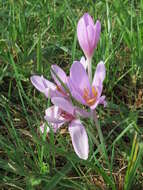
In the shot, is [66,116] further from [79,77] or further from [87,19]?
[87,19]

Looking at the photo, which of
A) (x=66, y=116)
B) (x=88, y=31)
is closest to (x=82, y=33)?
(x=88, y=31)

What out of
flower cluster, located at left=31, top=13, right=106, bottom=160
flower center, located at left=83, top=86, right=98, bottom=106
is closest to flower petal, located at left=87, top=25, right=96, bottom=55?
flower cluster, located at left=31, top=13, right=106, bottom=160

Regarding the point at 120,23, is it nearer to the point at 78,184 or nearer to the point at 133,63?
the point at 133,63

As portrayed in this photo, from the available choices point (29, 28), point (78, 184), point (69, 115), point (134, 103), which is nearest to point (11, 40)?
point (29, 28)

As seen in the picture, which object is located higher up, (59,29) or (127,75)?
(59,29)

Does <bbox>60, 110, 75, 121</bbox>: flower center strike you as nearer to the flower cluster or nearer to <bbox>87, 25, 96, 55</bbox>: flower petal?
the flower cluster

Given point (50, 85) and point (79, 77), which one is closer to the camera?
point (79, 77)

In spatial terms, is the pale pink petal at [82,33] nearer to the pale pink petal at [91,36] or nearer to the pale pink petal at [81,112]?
the pale pink petal at [91,36]
